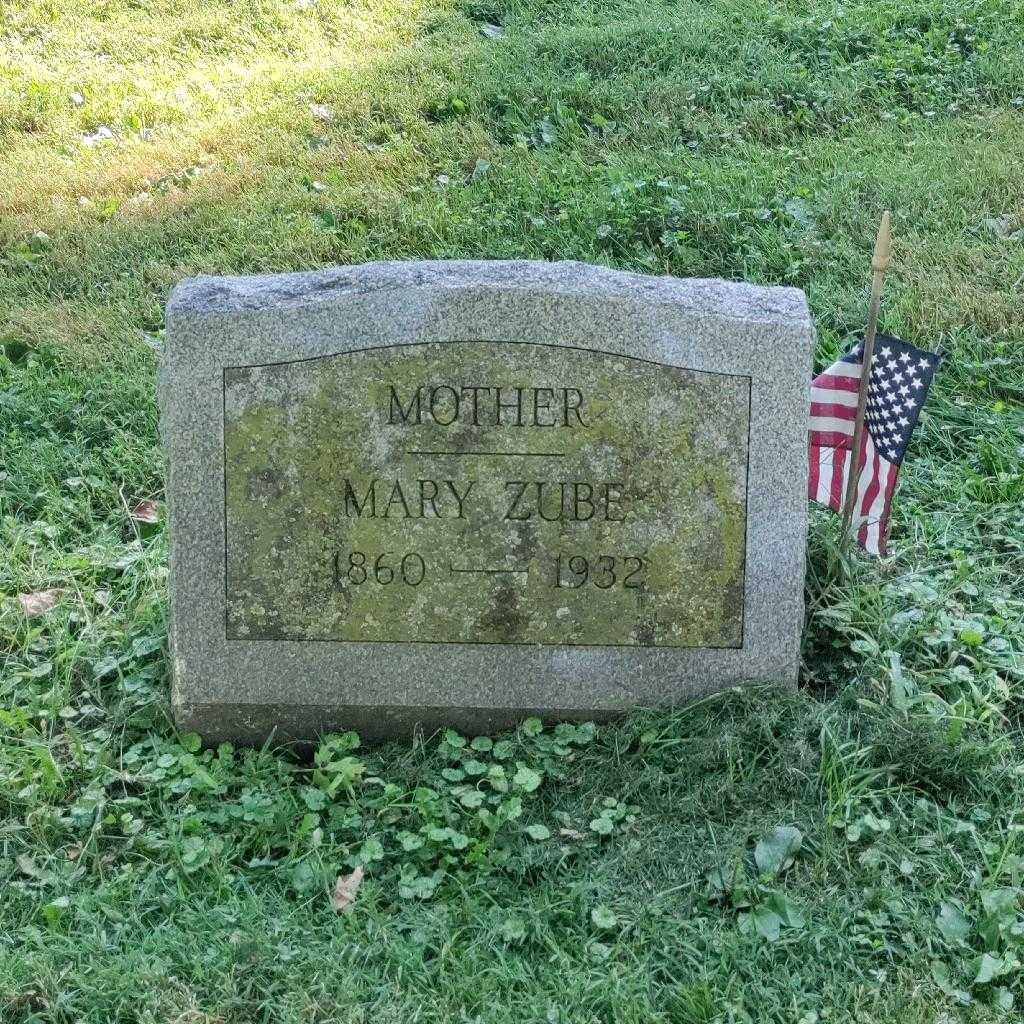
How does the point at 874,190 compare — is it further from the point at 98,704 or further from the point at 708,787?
the point at 98,704

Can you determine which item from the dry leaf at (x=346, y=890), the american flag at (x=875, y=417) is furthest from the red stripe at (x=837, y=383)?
the dry leaf at (x=346, y=890)

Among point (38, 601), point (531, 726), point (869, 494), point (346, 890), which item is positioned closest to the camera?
point (346, 890)

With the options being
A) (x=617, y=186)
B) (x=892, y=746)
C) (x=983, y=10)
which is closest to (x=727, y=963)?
(x=892, y=746)

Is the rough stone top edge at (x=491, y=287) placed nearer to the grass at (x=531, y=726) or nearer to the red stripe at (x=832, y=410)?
the red stripe at (x=832, y=410)

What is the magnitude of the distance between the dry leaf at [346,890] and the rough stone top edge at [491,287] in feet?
4.94

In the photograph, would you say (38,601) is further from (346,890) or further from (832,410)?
(832,410)

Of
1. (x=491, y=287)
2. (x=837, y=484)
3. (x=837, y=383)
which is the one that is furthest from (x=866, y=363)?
(x=491, y=287)

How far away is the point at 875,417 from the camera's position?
411cm

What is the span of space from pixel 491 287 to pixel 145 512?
1.98 meters

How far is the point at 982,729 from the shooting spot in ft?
12.4

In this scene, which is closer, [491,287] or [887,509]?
[491,287]

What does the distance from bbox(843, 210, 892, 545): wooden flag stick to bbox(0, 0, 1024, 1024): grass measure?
0.14 m

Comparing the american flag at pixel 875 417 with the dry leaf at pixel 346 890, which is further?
the american flag at pixel 875 417

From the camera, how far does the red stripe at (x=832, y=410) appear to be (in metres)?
4.11
